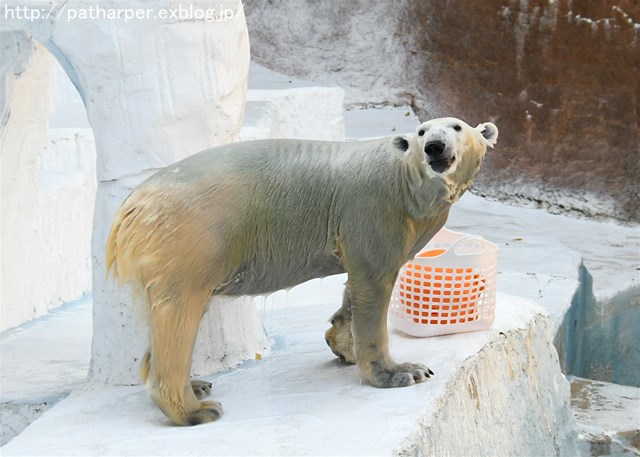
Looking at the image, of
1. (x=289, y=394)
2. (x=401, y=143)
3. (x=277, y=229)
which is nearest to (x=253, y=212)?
(x=277, y=229)

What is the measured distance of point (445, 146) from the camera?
9.85 feet

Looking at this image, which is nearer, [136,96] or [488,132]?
[488,132]

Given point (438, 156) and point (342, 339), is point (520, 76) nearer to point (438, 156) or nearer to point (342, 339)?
point (342, 339)

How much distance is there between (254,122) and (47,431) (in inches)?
148

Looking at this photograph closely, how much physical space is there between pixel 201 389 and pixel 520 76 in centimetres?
625

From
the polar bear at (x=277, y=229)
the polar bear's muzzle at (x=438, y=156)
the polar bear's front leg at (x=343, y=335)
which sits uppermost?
the polar bear's muzzle at (x=438, y=156)

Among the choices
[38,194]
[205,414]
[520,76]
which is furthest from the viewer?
[520,76]

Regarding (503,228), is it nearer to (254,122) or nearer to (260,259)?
(254,122)

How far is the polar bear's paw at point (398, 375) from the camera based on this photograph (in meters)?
3.39

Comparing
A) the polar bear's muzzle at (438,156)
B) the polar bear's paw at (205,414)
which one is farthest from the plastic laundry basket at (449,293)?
the polar bear's paw at (205,414)

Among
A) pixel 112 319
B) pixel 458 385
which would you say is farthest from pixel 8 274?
pixel 458 385

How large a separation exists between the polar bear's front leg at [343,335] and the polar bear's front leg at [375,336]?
0.31 meters

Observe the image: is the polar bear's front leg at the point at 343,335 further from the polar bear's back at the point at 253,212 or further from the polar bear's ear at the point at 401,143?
the polar bear's ear at the point at 401,143

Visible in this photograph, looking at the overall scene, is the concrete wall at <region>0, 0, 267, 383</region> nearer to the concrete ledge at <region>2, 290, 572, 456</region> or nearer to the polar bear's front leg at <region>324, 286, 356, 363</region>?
the concrete ledge at <region>2, 290, 572, 456</region>
